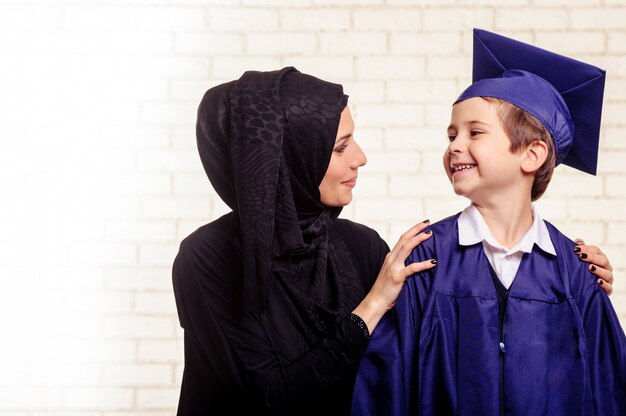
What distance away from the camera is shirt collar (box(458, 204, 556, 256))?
202 cm

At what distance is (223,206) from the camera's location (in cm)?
363

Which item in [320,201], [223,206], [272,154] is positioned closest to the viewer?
[272,154]

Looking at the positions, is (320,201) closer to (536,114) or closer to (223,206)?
(536,114)

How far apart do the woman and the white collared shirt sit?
10 centimetres

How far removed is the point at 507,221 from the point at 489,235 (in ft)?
0.20

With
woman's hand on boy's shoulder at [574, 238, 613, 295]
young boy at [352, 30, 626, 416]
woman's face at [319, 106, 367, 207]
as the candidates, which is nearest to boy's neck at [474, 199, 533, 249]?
young boy at [352, 30, 626, 416]

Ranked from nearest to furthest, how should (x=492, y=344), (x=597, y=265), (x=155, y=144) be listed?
(x=492, y=344)
(x=597, y=265)
(x=155, y=144)

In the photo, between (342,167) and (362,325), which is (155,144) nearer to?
(342,167)

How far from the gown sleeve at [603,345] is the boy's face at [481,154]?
→ 284 millimetres

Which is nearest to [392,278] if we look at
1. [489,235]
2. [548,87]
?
[489,235]

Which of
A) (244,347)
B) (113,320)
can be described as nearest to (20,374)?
(113,320)

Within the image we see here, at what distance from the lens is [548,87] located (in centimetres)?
206

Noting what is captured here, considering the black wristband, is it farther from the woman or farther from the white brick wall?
the white brick wall

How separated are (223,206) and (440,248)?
170cm
